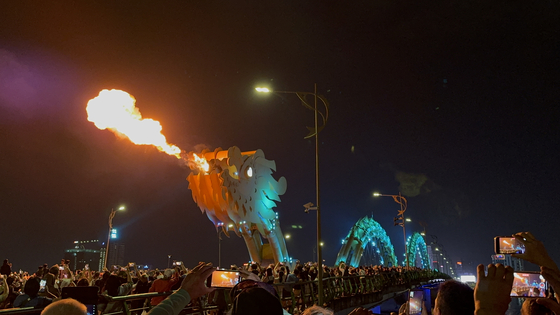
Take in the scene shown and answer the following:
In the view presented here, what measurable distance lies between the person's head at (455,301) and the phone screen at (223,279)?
268 cm

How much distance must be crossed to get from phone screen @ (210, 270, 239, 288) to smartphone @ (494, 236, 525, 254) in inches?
118

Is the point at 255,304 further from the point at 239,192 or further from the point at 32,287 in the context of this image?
the point at 239,192

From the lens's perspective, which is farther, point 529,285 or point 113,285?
point 113,285

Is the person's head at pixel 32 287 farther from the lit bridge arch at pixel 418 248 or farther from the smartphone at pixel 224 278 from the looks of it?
the lit bridge arch at pixel 418 248

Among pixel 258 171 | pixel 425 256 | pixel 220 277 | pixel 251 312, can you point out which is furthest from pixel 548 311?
pixel 425 256

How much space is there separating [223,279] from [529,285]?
333 cm

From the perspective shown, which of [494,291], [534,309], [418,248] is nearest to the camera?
[494,291]

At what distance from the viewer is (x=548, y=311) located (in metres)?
3.99

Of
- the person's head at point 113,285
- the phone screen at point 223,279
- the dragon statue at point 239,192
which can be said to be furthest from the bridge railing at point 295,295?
the dragon statue at point 239,192

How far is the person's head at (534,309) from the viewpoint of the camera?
Result: 3.96 metres

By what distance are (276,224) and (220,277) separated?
110 ft

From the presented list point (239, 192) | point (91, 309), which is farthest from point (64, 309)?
point (239, 192)

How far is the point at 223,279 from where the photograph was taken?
17.0ft

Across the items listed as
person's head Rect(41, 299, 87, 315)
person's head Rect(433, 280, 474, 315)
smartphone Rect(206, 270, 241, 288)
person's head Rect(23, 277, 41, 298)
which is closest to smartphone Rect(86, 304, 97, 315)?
person's head Rect(41, 299, 87, 315)
